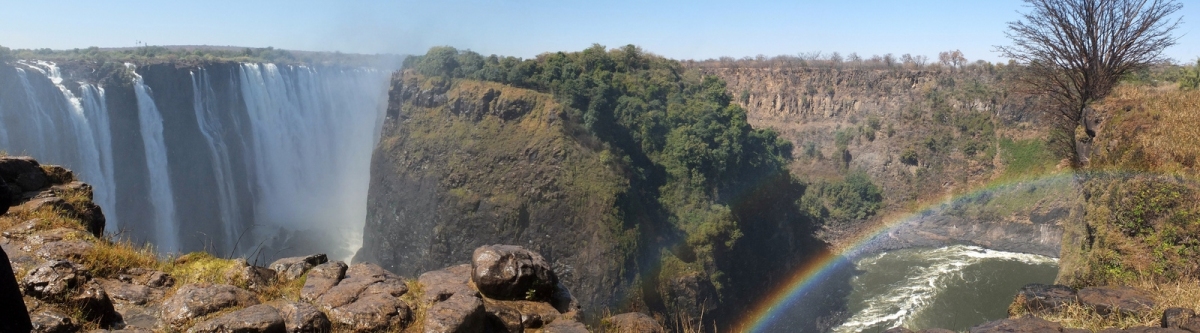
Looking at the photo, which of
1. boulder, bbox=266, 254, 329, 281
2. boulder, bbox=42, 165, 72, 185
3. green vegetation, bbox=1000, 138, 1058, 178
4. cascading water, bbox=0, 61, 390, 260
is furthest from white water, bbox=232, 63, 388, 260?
green vegetation, bbox=1000, 138, 1058, 178

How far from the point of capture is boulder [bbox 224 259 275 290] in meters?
7.55

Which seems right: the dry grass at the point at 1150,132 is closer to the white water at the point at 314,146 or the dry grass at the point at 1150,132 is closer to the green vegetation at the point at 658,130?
the green vegetation at the point at 658,130

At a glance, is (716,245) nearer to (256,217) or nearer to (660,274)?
(660,274)

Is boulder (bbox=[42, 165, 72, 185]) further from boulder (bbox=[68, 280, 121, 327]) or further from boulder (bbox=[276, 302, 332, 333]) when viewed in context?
boulder (bbox=[276, 302, 332, 333])

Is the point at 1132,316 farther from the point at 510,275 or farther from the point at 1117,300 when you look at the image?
the point at 510,275

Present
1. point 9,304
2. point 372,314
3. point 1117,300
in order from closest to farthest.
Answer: point 9,304
point 372,314
point 1117,300

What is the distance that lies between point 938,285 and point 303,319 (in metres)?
38.0

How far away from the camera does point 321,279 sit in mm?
7852

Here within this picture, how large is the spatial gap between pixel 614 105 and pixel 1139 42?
2601 cm

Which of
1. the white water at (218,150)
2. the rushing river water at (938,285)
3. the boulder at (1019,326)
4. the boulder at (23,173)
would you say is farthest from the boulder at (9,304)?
the white water at (218,150)

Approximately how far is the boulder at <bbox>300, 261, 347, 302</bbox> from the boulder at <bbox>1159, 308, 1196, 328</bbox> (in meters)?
9.37

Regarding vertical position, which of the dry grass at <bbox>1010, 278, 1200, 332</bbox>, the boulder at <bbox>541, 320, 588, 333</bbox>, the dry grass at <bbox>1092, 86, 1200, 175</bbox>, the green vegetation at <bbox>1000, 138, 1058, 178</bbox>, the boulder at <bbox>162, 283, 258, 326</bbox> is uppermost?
the dry grass at <bbox>1092, 86, 1200, 175</bbox>

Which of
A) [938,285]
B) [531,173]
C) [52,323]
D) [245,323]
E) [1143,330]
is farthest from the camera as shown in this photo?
[938,285]

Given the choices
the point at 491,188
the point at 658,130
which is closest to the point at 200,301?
the point at 491,188
